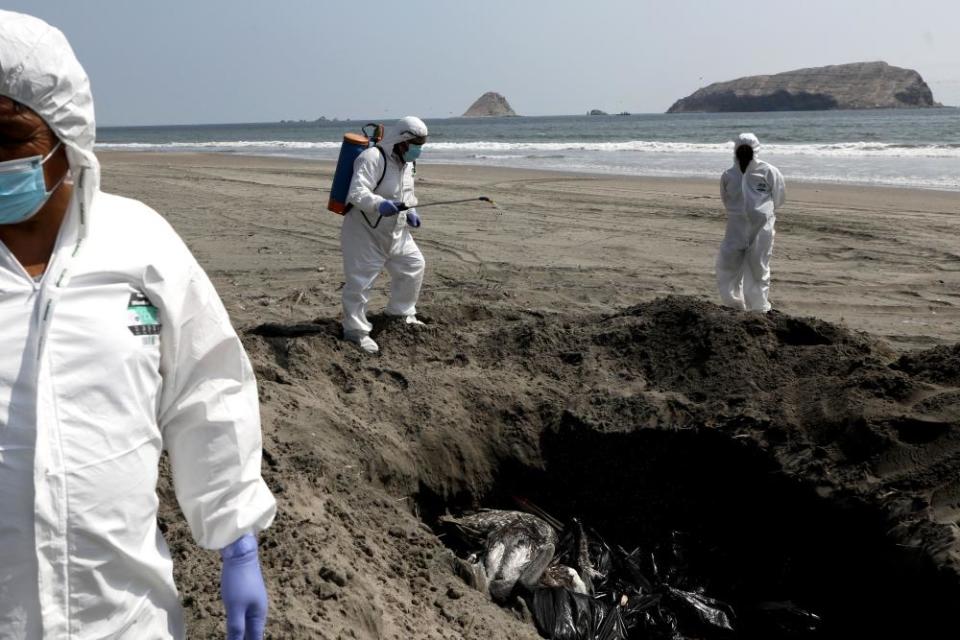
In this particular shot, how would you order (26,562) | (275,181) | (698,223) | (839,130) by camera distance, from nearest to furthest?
(26,562), (698,223), (275,181), (839,130)

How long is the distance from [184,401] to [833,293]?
8777mm

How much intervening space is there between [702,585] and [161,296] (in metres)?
4.17

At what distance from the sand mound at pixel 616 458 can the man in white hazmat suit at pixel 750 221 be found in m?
1.60

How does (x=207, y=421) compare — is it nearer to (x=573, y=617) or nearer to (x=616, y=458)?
(x=573, y=617)

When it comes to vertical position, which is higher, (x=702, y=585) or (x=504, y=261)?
(x=504, y=261)

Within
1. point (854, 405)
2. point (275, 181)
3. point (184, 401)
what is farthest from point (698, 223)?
point (184, 401)

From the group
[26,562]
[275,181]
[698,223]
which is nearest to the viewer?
[26,562]

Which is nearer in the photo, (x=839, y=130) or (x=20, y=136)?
(x=20, y=136)

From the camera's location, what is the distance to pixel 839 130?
43.8 metres

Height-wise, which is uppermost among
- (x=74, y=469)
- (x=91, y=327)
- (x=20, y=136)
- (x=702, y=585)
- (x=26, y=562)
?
(x=20, y=136)

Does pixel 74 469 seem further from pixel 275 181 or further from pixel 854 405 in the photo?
pixel 275 181

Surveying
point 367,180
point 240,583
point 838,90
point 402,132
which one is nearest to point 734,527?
point 367,180

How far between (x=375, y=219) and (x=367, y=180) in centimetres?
31

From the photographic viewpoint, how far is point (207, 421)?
1.77m
